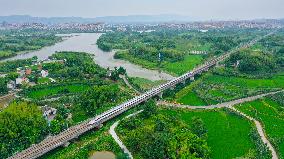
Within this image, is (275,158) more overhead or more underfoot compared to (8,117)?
more underfoot

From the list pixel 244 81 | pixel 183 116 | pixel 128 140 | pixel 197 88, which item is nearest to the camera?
pixel 128 140

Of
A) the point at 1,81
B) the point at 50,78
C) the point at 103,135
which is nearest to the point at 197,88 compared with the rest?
the point at 103,135

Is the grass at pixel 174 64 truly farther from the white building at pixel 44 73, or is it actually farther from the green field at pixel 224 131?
the green field at pixel 224 131

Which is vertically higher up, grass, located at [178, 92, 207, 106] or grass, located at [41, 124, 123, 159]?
grass, located at [178, 92, 207, 106]

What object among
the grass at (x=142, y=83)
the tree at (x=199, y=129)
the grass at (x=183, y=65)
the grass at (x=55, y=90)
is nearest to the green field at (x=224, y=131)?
the tree at (x=199, y=129)

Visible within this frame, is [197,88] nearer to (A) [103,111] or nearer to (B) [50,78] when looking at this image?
(A) [103,111]

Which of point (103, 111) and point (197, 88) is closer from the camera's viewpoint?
point (103, 111)

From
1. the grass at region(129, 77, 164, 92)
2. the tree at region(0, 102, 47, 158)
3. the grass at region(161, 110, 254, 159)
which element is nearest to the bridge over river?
the tree at region(0, 102, 47, 158)

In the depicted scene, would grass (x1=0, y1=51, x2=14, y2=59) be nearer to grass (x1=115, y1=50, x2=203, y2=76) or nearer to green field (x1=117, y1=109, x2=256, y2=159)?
grass (x1=115, y1=50, x2=203, y2=76)
